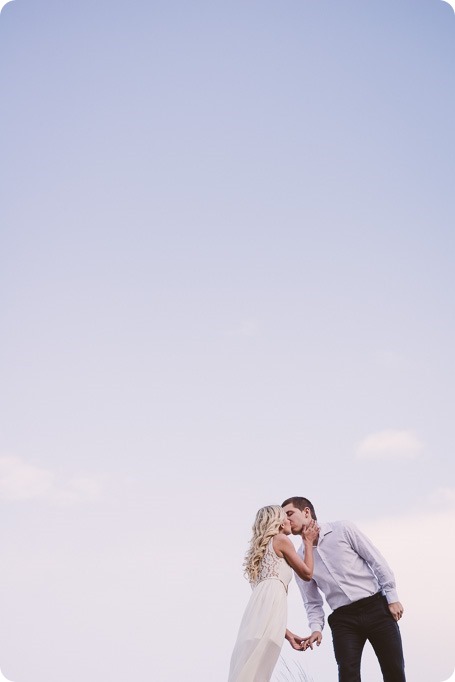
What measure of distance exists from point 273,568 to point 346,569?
664 mm

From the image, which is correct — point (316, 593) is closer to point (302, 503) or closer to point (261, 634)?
point (261, 634)

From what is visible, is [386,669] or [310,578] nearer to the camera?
[386,669]

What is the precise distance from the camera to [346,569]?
5.65 m

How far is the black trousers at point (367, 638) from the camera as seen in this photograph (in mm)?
5395

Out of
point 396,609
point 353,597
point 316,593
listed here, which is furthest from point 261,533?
point 396,609

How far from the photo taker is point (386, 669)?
5398 millimetres

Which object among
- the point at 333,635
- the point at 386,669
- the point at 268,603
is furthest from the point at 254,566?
the point at 386,669

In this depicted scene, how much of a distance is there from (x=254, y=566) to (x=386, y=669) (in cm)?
126

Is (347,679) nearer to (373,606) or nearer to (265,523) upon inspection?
(373,606)

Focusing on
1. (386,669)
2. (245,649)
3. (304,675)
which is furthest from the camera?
(304,675)

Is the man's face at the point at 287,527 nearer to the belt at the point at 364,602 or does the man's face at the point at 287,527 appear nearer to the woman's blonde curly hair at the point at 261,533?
the woman's blonde curly hair at the point at 261,533

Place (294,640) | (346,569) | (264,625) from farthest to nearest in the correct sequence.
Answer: (294,640), (264,625), (346,569)

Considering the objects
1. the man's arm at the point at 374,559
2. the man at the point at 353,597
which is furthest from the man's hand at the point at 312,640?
the man's arm at the point at 374,559

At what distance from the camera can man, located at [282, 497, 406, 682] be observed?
17.8 ft
